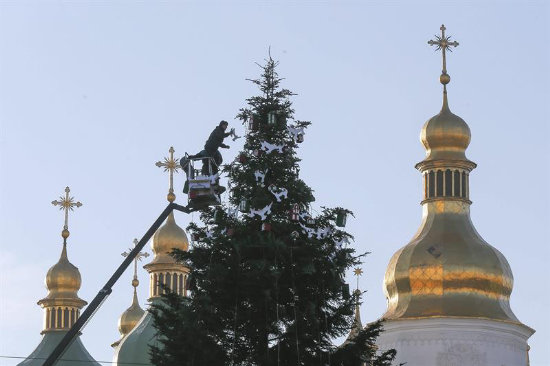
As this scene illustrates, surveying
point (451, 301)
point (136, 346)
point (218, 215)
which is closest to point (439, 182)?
point (451, 301)

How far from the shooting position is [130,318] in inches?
3164

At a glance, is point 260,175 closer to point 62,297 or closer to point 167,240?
point 167,240

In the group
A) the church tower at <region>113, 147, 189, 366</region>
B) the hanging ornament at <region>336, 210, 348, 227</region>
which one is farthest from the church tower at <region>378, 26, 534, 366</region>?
the hanging ornament at <region>336, 210, 348, 227</region>

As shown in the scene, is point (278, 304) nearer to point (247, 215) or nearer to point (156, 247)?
point (247, 215)

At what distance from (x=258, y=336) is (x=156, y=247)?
38.7 metres

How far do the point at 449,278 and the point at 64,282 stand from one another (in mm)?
16404

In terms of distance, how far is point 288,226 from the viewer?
37188 millimetres

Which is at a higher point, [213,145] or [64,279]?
[64,279]

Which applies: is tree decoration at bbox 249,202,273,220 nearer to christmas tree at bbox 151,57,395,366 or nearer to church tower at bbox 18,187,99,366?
christmas tree at bbox 151,57,395,366

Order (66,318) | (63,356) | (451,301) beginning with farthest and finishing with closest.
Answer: (66,318) → (63,356) → (451,301)

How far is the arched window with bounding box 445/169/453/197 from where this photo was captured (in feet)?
231

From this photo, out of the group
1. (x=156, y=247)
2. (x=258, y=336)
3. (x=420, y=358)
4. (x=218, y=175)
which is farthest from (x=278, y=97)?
(x=156, y=247)

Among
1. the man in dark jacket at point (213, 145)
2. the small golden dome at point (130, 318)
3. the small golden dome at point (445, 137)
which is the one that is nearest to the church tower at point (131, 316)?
the small golden dome at point (130, 318)

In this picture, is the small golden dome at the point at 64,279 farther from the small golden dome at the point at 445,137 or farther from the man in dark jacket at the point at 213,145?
the man in dark jacket at the point at 213,145
